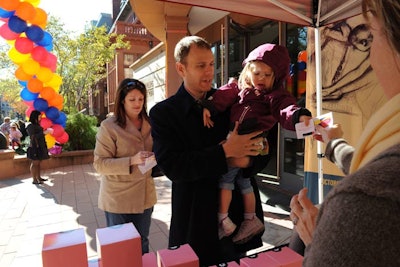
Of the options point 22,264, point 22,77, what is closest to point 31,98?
point 22,77

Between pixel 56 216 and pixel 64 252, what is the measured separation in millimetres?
4295

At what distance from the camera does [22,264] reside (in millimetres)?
3416

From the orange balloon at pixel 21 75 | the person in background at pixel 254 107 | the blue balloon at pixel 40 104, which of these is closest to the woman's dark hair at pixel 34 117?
the blue balloon at pixel 40 104

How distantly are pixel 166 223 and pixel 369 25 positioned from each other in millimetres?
4215

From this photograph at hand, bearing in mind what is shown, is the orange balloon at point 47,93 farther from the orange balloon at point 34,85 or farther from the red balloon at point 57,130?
the red balloon at point 57,130

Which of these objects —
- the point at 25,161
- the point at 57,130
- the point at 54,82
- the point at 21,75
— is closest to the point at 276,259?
the point at 21,75

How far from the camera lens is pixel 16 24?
19.9 ft

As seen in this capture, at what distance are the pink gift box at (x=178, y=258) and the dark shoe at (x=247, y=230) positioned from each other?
1.68 ft

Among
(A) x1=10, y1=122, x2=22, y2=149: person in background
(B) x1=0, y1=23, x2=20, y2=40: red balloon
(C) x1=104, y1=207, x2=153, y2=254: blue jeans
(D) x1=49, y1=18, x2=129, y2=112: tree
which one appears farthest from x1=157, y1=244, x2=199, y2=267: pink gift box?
(D) x1=49, y1=18, x2=129, y2=112: tree

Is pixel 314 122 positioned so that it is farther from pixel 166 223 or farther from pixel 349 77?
pixel 166 223

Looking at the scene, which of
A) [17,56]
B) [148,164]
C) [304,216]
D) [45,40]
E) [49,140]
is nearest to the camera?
[304,216]

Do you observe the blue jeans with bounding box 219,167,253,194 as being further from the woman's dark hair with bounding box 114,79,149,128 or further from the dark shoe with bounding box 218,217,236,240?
the woman's dark hair with bounding box 114,79,149,128

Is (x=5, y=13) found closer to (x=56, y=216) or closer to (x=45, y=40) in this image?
(x=45, y=40)

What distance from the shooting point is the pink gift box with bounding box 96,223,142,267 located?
1.11 meters
